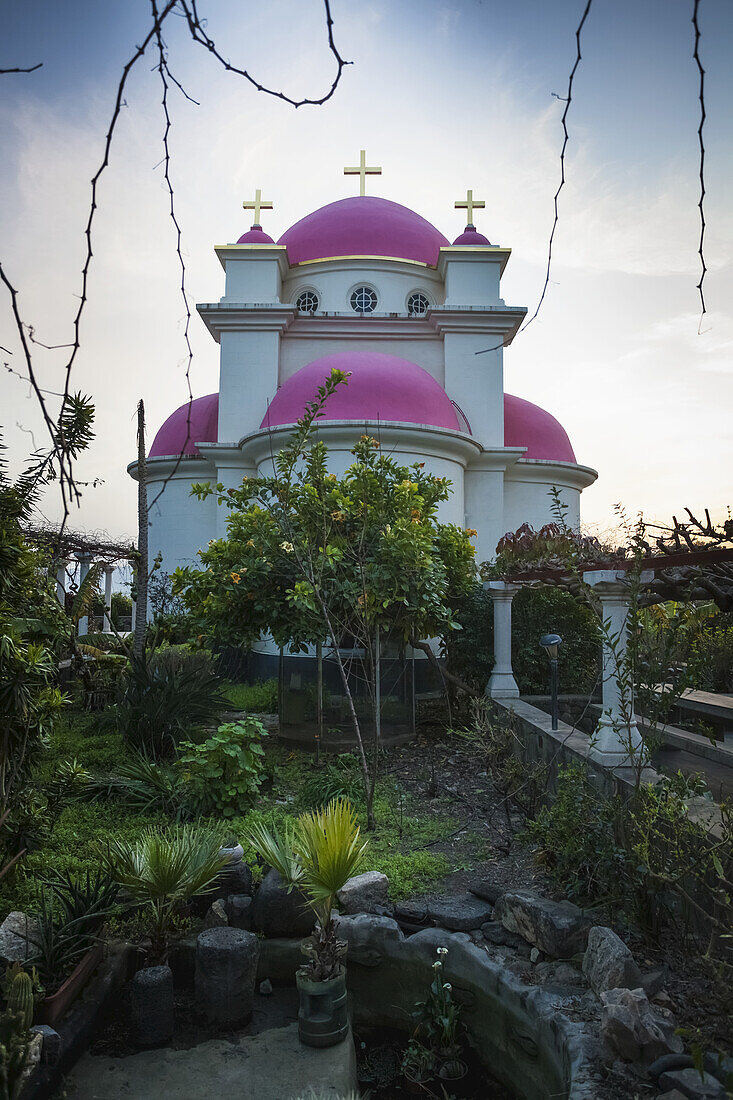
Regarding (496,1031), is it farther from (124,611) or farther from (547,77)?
(124,611)

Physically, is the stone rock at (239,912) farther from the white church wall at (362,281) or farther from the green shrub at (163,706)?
the white church wall at (362,281)

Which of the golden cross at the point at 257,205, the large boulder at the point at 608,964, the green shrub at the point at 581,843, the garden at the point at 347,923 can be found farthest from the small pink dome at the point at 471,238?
the large boulder at the point at 608,964

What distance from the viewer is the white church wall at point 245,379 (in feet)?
54.3

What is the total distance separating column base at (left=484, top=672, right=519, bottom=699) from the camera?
32.9 feet

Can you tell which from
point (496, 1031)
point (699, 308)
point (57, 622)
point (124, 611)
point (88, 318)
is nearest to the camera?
point (88, 318)

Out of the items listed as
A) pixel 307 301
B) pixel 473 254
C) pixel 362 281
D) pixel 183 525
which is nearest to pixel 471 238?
pixel 473 254

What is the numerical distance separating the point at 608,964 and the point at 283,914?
6.74 feet

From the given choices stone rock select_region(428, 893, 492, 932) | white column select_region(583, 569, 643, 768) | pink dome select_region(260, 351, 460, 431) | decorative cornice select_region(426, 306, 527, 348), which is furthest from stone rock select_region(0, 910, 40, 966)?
decorative cornice select_region(426, 306, 527, 348)

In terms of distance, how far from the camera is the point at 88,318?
1524 mm

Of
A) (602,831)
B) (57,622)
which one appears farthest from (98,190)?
(602,831)

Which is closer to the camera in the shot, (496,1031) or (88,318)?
(88,318)

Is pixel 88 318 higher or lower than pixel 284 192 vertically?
lower

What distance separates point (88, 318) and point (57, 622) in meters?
3.94

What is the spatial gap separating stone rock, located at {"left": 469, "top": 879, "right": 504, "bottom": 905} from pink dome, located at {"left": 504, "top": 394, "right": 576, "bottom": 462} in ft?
46.3
